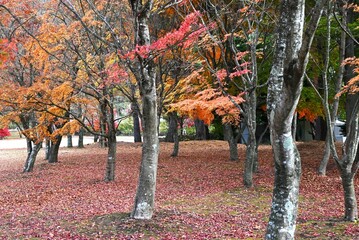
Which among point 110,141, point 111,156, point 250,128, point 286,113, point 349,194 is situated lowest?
point 349,194

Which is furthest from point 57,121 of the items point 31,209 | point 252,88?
point 252,88

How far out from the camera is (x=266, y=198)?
967 cm

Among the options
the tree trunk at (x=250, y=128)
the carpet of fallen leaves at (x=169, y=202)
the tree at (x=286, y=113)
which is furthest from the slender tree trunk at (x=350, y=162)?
the tree trunk at (x=250, y=128)

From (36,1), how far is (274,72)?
11.9 metres

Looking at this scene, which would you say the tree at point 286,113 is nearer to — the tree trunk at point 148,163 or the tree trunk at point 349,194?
the tree trunk at point 148,163

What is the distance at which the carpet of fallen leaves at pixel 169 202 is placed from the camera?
5.99 m

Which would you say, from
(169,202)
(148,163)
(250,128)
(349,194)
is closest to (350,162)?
(349,194)

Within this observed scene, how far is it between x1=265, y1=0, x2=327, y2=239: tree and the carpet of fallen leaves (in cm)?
203

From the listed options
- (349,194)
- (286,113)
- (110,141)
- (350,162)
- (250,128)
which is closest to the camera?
(286,113)

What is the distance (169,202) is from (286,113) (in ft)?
19.5

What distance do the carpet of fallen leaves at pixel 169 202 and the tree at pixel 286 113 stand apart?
203 centimetres

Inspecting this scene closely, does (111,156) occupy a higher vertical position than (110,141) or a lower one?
lower

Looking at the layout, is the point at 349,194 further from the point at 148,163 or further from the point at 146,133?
the point at 146,133

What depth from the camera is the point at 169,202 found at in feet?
30.0
